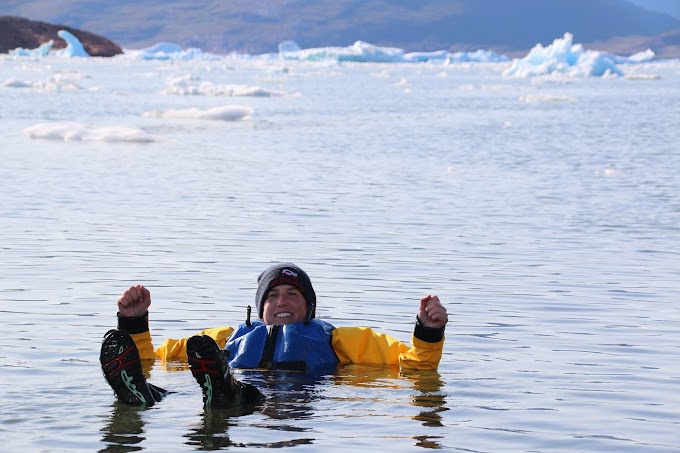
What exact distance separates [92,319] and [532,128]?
21557 mm

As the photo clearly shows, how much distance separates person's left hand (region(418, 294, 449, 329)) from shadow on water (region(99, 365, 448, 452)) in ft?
1.14

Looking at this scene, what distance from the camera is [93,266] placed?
9586 mm

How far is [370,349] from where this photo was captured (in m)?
6.40

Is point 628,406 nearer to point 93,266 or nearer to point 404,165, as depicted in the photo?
point 93,266

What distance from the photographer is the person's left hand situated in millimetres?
5824

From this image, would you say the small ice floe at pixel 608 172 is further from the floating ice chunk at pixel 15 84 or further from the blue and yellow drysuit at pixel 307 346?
the floating ice chunk at pixel 15 84

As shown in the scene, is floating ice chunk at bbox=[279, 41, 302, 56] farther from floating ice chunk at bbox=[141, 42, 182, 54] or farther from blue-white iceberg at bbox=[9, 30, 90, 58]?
blue-white iceberg at bbox=[9, 30, 90, 58]

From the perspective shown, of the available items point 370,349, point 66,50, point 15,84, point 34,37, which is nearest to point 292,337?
point 370,349

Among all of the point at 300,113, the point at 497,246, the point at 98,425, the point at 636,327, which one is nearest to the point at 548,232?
the point at 497,246

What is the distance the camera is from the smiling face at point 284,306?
6328mm

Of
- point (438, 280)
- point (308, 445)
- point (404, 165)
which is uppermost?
point (404, 165)

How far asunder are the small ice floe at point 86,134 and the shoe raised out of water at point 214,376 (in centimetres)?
1705

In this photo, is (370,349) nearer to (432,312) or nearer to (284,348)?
(284,348)

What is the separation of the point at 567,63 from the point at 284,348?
67.6 m
